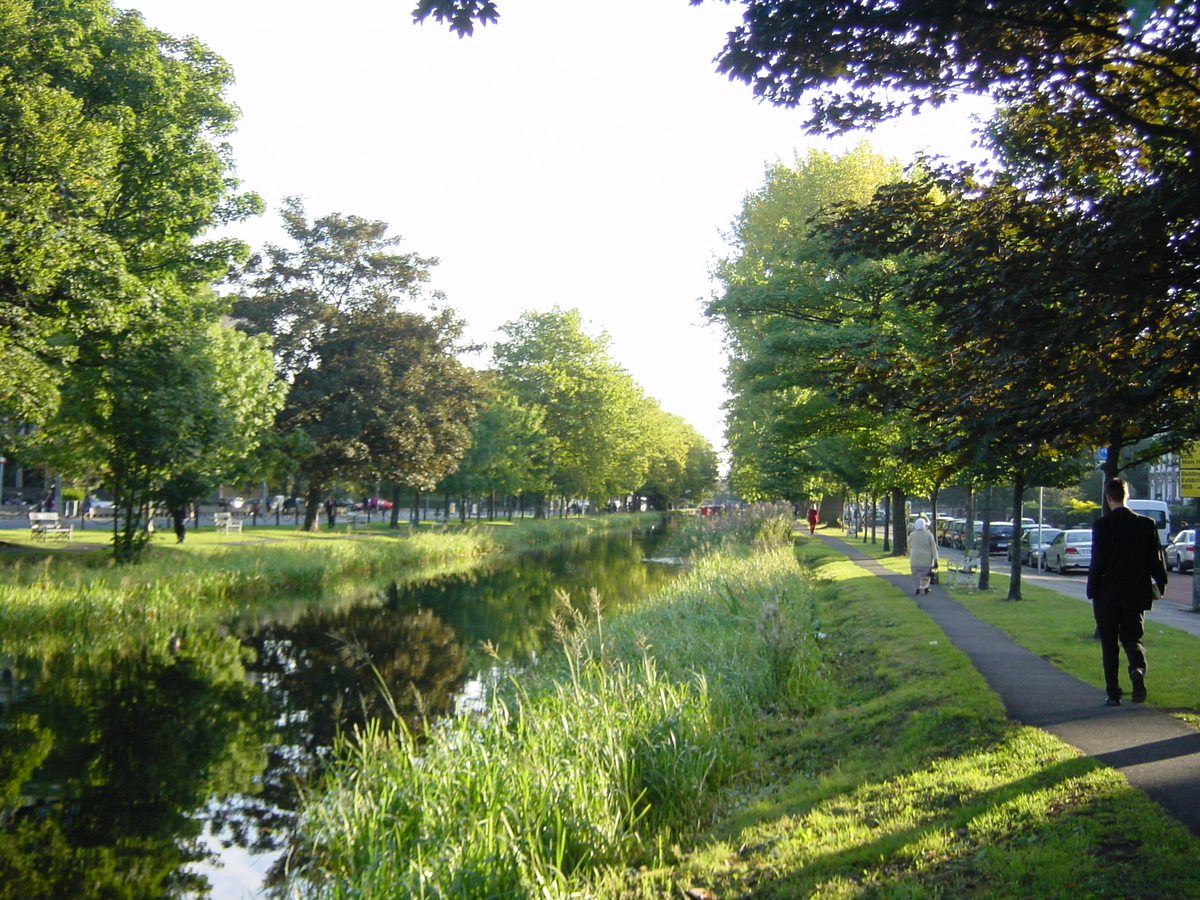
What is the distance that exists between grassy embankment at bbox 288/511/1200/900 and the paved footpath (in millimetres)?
196

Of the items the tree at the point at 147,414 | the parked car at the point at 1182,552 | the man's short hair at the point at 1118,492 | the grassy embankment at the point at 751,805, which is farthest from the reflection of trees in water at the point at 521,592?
the parked car at the point at 1182,552

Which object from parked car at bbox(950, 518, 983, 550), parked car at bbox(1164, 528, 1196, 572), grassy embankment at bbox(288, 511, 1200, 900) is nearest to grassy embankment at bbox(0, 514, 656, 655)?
grassy embankment at bbox(288, 511, 1200, 900)

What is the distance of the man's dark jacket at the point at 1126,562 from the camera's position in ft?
27.8

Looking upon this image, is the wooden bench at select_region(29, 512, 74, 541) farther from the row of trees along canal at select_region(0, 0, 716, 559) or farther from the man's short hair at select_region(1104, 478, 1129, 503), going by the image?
the man's short hair at select_region(1104, 478, 1129, 503)

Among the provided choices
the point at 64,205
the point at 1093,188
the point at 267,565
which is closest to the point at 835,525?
the point at 267,565

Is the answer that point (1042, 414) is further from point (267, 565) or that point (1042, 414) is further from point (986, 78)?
point (267, 565)

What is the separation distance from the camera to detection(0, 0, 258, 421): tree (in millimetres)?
16719

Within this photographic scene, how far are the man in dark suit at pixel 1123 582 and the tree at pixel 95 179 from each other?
15397 millimetres

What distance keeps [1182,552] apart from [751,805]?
2781 cm

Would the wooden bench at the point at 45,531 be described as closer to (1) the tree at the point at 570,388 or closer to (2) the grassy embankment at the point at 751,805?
(2) the grassy embankment at the point at 751,805

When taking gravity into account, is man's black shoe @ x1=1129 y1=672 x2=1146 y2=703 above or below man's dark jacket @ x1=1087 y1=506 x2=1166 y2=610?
below

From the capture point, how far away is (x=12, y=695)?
45.5 ft

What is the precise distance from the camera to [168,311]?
23.0 m

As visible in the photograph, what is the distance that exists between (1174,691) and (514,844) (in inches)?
252
